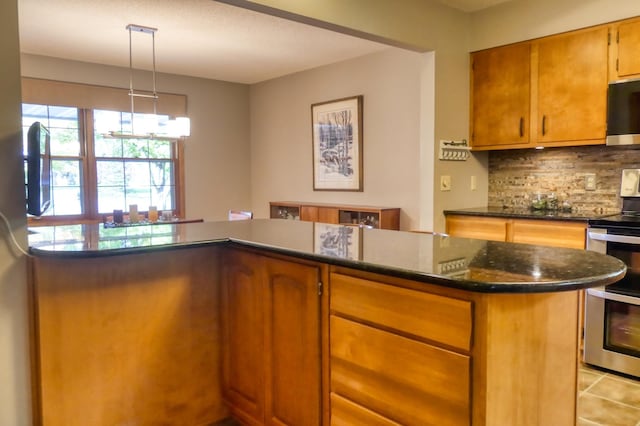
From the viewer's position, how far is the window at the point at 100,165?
198 inches

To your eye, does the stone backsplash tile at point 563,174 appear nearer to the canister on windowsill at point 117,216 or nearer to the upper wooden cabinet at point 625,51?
the upper wooden cabinet at point 625,51

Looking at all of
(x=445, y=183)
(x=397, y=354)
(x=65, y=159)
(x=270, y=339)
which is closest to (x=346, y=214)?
(x=445, y=183)

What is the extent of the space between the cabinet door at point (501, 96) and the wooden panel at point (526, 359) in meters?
2.31

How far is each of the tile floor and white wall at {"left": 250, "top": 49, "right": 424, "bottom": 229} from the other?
201cm

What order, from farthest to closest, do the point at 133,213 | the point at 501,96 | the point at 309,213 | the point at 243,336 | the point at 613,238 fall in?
the point at 309,213 → the point at 133,213 → the point at 501,96 → the point at 613,238 → the point at 243,336

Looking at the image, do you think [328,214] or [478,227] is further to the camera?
[328,214]

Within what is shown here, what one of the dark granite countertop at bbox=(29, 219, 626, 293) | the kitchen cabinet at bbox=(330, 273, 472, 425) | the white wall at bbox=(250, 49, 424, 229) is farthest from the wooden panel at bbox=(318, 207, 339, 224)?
the kitchen cabinet at bbox=(330, 273, 472, 425)

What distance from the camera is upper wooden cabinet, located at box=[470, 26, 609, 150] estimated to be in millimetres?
3123

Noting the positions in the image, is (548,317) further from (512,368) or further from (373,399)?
(373,399)

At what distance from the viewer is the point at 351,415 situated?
5.45 feet

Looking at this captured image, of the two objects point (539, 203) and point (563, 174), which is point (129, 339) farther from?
point (563, 174)

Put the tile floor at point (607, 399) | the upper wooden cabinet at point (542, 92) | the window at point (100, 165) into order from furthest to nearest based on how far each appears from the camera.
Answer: the window at point (100, 165)
the upper wooden cabinet at point (542, 92)
the tile floor at point (607, 399)

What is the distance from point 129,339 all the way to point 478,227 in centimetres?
251

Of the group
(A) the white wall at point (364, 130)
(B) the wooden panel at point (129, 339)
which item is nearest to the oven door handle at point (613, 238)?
(A) the white wall at point (364, 130)
